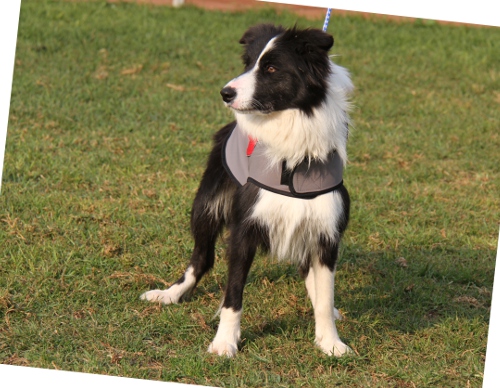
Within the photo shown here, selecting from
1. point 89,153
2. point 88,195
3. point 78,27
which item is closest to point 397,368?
point 88,195

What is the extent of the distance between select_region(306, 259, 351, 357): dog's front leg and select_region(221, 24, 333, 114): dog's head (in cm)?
89

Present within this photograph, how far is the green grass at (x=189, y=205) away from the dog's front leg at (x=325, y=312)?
0.10m

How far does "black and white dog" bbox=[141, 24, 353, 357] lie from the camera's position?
381 cm

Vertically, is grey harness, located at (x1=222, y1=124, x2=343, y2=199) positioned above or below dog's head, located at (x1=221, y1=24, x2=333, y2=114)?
below

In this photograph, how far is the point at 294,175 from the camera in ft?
12.9

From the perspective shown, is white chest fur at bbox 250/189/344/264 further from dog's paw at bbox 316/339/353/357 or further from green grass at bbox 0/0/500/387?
green grass at bbox 0/0/500/387

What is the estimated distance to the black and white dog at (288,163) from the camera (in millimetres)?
3812

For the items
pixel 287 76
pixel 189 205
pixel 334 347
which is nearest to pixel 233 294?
pixel 334 347

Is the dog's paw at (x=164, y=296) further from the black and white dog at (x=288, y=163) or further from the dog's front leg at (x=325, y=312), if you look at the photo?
the dog's front leg at (x=325, y=312)

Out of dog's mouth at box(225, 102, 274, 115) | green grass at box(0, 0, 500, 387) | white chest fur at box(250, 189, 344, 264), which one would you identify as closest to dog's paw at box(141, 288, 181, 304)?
green grass at box(0, 0, 500, 387)

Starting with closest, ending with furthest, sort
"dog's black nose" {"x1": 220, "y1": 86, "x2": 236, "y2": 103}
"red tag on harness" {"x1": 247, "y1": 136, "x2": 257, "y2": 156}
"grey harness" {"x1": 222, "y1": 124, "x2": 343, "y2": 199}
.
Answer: "dog's black nose" {"x1": 220, "y1": 86, "x2": 236, "y2": 103}
"grey harness" {"x1": 222, "y1": 124, "x2": 343, "y2": 199}
"red tag on harness" {"x1": 247, "y1": 136, "x2": 257, "y2": 156}

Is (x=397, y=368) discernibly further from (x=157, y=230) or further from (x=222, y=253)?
(x=157, y=230)

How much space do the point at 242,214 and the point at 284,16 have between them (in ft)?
26.3

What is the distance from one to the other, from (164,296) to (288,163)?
50.3 inches
